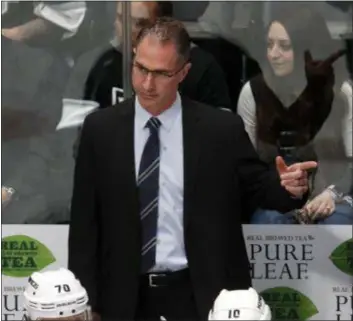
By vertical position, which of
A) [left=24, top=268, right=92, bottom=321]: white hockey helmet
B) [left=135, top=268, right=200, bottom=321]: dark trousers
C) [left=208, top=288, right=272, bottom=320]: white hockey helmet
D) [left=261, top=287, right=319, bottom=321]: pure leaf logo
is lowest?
[left=261, top=287, right=319, bottom=321]: pure leaf logo

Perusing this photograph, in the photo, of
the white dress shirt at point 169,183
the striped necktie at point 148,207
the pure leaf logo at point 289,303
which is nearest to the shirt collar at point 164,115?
the white dress shirt at point 169,183

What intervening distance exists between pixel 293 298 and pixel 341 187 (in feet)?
1.74

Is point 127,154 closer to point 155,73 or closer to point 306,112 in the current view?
point 155,73

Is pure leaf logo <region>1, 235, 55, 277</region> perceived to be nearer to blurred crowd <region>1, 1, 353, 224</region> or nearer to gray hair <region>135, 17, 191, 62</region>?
blurred crowd <region>1, 1, 353, 224</region>

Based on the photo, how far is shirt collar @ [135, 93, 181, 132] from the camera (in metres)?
3.79

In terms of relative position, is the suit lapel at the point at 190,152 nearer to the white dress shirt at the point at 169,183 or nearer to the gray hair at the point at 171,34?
the white dress shirt at the point at 169,183

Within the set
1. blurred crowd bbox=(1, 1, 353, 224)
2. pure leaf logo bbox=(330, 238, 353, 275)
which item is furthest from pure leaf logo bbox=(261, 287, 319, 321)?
blurred crowd bbox=(1, 1, 353, 224)

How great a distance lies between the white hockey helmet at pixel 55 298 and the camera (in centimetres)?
323

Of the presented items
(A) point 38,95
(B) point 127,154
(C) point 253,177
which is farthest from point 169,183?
(A) point 38,95

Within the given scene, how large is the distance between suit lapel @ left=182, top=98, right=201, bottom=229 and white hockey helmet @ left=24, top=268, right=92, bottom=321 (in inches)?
23.6

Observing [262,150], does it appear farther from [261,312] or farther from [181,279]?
[261,312]

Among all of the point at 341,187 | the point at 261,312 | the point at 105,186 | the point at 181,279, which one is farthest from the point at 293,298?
the point at 261,312

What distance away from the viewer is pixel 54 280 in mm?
3305

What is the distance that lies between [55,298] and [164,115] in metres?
0.90
